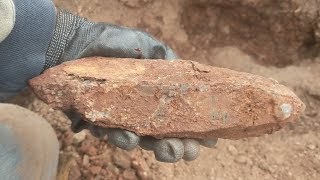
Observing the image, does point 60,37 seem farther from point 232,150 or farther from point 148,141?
point 232,150

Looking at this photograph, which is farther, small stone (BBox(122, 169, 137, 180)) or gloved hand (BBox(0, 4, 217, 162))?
small stone (BBox(122, 169, 137, 180))

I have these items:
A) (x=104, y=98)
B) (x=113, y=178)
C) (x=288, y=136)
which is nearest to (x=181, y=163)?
(x=113, y=178)

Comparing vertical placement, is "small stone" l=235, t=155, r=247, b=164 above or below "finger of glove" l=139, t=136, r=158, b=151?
below

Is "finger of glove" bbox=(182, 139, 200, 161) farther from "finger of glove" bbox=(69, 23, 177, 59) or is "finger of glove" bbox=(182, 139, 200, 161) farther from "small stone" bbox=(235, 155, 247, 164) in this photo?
"small stone" bbox=(235, 155, 247, 164)

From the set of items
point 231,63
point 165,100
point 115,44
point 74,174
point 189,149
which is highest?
point 115,44

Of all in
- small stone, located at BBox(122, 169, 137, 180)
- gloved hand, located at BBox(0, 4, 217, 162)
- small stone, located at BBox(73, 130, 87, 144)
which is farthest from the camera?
small stone, located at BBox(73, 130, 87, 144)

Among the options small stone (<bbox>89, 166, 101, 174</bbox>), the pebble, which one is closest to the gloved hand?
small stone (<bbox>89, 166, 101, 174</bbox>)

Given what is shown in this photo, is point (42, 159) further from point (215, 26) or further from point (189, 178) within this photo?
point (215, 26)

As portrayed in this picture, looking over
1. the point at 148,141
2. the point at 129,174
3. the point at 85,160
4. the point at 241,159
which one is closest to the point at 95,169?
the point at 85,160
